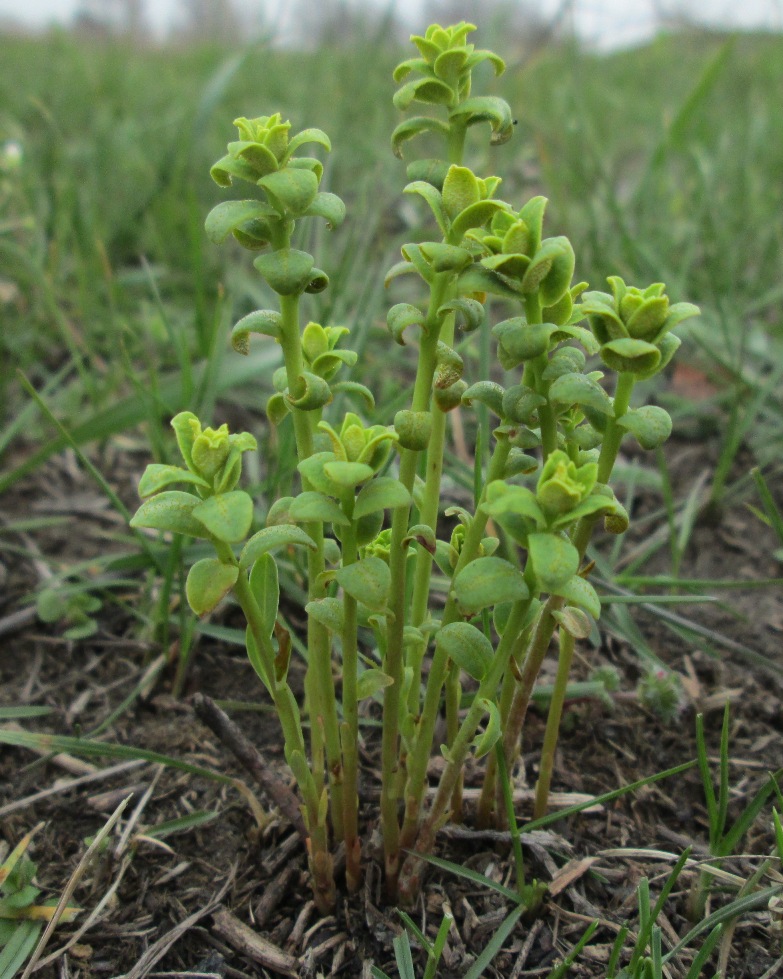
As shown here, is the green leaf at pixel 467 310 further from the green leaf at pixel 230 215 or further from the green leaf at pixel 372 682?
the green leaf at pixel 372 682

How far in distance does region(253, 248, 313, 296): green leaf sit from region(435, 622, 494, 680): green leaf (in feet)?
1.63

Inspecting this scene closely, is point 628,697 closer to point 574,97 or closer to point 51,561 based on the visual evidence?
point 51,561

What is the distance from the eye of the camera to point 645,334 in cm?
108

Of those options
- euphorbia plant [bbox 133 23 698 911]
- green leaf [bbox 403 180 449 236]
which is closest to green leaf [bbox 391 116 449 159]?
euphorbia plant [bbox 133 23 698 911]

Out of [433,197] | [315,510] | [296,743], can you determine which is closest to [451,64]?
A: [433,197]

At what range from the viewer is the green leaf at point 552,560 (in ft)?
3.19

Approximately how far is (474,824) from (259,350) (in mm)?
1686

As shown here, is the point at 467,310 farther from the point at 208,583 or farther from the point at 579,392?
the point at 208,583

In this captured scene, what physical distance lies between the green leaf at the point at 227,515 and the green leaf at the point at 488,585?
27 centimetres

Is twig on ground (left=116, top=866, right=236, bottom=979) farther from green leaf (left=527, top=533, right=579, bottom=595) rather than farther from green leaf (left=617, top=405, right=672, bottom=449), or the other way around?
green leaf (left=617, top=405, right=672, bottom=449)

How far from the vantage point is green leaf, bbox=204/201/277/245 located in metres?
1.04

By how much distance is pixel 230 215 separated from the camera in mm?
1061

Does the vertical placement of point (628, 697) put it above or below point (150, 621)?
below

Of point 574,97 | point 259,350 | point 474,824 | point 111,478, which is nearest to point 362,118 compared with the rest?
point 574,97
